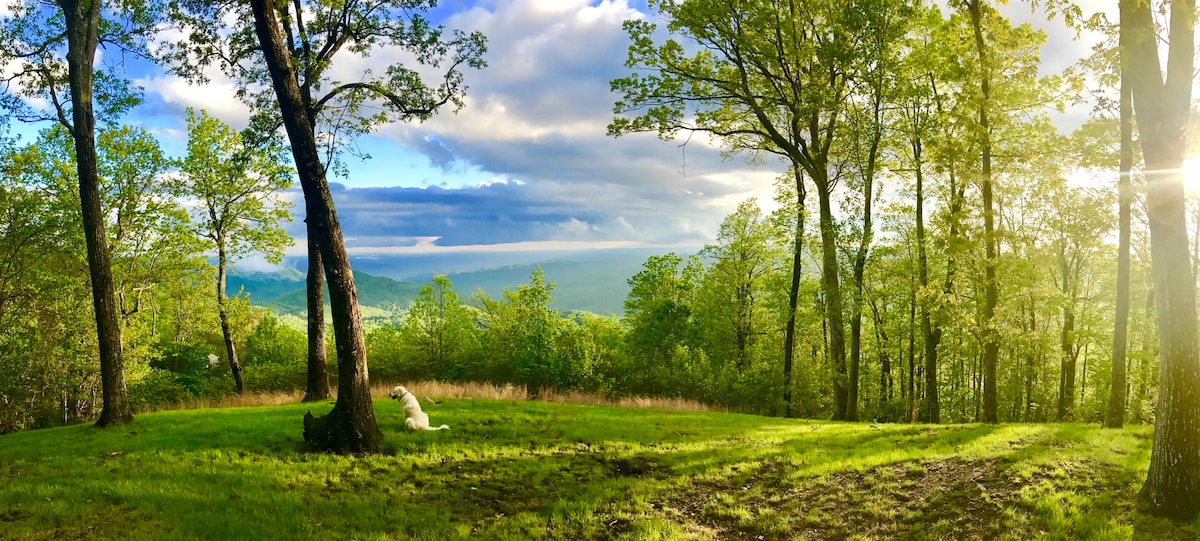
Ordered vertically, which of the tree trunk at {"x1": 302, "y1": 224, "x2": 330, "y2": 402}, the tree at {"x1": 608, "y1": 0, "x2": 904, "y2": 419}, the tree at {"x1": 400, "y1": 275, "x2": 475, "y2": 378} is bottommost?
the tree at {"x1": 400, "y1": 275, "x2": 475, "y2": 378}

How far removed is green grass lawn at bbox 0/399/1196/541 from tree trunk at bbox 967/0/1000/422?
4.46 metres

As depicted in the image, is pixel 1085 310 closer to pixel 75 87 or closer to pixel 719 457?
pixel 719 457

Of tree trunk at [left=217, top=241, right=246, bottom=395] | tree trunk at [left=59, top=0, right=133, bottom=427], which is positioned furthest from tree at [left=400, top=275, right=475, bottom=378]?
tree trunk at [left=59, top=0, right=133, bottom=427]

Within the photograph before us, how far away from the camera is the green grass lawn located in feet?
24.0

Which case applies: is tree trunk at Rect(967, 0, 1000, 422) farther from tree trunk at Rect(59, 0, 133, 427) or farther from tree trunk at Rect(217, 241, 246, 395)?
tree trunk at Rect(217, 241, 246, 395)

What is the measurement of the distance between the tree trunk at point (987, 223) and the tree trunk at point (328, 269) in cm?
1735

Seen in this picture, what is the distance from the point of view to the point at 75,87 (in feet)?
45.0

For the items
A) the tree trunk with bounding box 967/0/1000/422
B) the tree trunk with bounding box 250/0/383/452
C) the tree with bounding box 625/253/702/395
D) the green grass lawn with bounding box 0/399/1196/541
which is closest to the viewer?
the green grass lawn with bounding box 0/399/1196/541

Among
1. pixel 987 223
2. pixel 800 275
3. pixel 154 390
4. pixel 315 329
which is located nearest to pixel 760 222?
pixel 800 275

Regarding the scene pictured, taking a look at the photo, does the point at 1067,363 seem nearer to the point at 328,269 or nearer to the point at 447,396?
the point at 447,396

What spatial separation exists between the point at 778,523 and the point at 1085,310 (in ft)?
111

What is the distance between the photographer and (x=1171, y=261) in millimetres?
7309

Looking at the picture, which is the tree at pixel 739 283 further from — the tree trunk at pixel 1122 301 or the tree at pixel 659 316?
the tree trunk at pixel 1122 301

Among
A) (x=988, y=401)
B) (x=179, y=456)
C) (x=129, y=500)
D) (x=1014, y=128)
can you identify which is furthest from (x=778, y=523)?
(x=1014, y=128)
